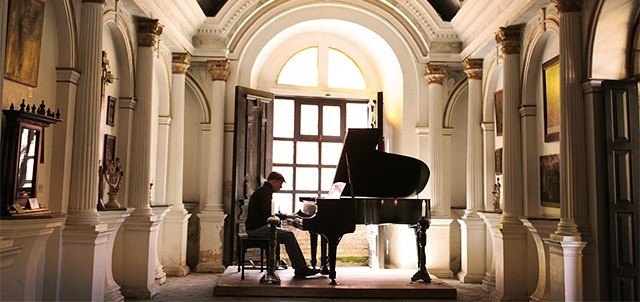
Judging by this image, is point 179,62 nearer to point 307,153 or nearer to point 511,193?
point 307,153

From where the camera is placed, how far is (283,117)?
36.7 ft

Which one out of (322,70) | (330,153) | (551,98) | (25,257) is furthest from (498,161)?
(25,257)

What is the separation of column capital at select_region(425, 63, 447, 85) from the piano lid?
2541 millimetres

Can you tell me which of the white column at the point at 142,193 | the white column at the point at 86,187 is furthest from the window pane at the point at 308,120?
the white column at the point at 86,187

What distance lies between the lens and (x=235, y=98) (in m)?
9.63

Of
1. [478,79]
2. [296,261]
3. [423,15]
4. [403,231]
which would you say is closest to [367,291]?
[296,261]

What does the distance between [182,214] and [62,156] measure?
357 centimetres

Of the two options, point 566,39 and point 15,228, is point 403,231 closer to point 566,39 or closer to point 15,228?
point 566,39

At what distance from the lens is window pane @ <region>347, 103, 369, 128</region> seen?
1139cm

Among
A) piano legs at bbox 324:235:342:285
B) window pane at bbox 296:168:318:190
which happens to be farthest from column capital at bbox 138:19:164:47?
window pane at bbox 296:168:318:190

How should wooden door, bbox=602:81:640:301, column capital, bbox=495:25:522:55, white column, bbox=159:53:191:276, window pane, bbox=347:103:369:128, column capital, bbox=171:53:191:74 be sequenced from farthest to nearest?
window pane, bbox=347:103:369:128 → column capital, bbox=171:53:191:74 → white column, bbox=159:53:191:276 → column capital, bbox=495:25:522:55 → wooden door, bbox=602:81:640:301

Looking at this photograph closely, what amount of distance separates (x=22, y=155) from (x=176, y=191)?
171 inches

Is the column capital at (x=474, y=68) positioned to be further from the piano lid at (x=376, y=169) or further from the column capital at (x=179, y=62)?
the column capital at (x=179, y=62)

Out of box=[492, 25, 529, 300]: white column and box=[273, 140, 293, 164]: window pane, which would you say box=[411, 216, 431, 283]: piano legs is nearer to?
box=[492, 25, 529, 300]: white column
